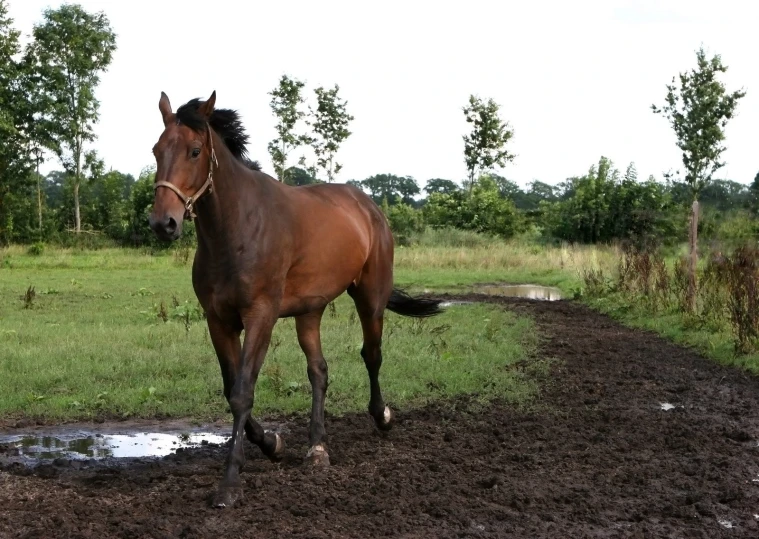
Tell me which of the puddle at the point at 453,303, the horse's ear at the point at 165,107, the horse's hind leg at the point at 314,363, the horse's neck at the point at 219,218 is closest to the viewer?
the horse's ear at the point at 165,107

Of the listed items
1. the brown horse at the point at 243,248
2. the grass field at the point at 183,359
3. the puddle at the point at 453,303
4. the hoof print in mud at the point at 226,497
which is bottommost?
the puddle at the point at 453,303

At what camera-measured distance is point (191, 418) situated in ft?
24.4

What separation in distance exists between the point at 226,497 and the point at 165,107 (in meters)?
2.39

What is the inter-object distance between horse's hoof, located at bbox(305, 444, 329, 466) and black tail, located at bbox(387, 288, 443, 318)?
2564 millimetres

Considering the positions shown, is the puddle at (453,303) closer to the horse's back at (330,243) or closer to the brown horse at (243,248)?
the horse's back at (330,243)

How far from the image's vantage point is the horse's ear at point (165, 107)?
5134 millimetres

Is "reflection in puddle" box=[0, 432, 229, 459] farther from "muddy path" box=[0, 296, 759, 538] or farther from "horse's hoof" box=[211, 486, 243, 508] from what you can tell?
"horse's hoof" box=[211, 486, 243, 508]

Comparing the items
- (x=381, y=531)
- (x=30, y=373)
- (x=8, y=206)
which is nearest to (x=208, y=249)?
(x=381, y=531)

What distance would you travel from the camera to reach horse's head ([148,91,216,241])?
15.3ft

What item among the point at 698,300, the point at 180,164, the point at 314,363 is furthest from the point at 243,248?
the point at 698,300

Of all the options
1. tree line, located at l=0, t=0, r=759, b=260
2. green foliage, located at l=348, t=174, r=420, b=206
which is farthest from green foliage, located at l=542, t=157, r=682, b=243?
green foliage, located at l=348, t=174, r=420, b=206

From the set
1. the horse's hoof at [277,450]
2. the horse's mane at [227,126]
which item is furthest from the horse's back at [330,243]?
the horse's hoof at [277,450]

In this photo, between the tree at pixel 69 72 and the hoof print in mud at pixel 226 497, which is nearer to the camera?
the hoof print in mud at pixel 226 497

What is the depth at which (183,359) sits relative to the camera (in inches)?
381
